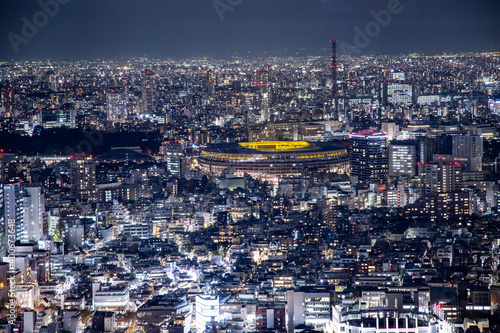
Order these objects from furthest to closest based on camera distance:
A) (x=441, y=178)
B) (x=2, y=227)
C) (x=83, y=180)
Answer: (x=83, y=180) → (x=441, y=178) → (x=2, y=227)

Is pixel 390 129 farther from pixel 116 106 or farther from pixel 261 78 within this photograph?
pixel 261 78

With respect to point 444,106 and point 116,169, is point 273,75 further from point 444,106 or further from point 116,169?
point 116,169

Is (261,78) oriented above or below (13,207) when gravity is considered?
above

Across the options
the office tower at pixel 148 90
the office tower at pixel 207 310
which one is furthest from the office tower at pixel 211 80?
the office tower at pixel 207 310

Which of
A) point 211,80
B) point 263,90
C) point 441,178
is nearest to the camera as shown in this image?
point 441,178

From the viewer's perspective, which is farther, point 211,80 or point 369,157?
point 211,80

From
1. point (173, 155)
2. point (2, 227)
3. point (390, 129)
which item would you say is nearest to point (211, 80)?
point (390, 129)

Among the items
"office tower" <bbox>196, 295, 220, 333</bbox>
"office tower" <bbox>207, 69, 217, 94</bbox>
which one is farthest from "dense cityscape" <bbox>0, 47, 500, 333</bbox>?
"office tower" <bbox>207, 69, 217, 94</bbox>

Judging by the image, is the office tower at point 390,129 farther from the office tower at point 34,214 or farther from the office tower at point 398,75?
the office tower at point 34,214
